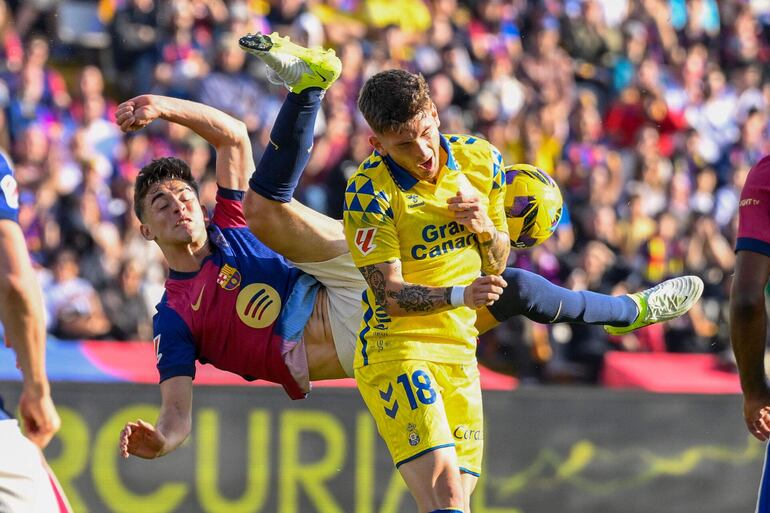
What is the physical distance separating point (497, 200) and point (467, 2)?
10100mm

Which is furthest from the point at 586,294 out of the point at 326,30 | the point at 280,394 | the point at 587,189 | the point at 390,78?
the point at 326,30

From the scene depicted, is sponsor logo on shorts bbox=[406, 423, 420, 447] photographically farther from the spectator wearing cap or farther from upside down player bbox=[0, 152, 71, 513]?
the spectator wearing cap

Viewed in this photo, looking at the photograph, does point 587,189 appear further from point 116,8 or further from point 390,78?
point 390,78

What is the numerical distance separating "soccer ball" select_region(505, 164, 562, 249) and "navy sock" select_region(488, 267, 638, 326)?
20cm

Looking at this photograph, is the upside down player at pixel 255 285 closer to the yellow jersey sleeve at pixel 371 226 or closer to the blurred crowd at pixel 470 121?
the yellow jersey sleeve at pixel 371 226

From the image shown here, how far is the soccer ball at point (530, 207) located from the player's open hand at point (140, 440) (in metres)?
1.97

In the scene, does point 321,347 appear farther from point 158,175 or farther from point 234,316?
point 158,175

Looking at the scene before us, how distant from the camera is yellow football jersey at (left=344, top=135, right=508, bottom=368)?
6.08m

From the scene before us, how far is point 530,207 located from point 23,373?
2870 mm

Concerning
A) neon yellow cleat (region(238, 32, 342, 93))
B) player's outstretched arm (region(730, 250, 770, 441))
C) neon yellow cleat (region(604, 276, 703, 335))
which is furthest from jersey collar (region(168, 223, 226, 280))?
player's outstretched arm (region(730, 250, 770, 441))

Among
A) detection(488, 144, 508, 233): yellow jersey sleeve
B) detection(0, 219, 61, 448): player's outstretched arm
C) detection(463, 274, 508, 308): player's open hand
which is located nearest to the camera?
detection(0, 219, 61, 448): player's outstretched arm

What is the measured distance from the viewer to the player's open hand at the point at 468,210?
5.93 meters

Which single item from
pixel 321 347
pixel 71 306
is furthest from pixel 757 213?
pixel 71 306

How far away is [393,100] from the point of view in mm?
5906
